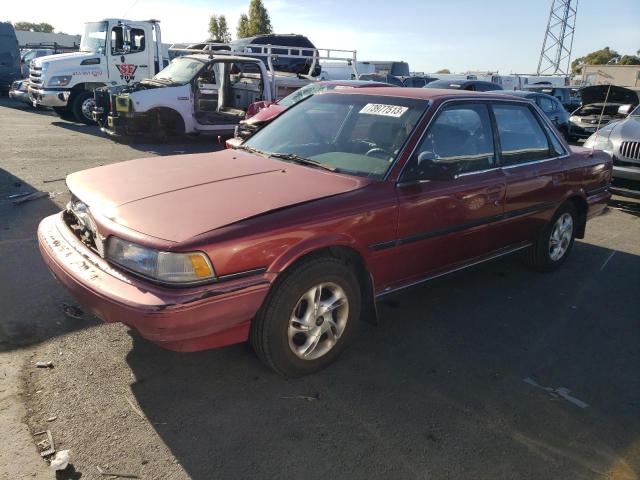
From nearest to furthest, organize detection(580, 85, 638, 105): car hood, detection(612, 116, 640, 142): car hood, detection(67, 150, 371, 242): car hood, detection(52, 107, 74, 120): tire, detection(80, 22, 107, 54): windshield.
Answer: detection(67, 150, 371, 242): car hood
detection(612, 116, 640, 142): car hood
detection(580, 85, 638, 105): car hood
detection(80, 22, 107, 54): windshield
detection(52, 107, 74, 120): tire

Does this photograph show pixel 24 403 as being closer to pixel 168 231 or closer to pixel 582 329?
pixel 168 231

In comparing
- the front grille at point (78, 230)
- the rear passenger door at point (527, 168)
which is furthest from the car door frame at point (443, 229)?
the front grille at point (78, 230)

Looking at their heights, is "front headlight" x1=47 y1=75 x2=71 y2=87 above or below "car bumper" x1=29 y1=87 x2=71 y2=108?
above

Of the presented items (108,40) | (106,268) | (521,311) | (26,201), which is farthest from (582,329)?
(108,40)

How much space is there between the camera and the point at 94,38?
13344 mm

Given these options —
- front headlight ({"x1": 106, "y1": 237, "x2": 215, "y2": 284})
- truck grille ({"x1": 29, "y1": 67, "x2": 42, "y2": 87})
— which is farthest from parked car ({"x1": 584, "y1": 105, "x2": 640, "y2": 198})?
truck grille ({"x1": 29, "y1": 67, "x2": 42, "y2": 87})

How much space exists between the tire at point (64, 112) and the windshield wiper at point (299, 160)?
39.3 ft

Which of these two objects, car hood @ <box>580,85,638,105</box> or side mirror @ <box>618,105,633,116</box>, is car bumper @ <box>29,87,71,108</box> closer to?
car hood @ <box>580,85,638,105</box>

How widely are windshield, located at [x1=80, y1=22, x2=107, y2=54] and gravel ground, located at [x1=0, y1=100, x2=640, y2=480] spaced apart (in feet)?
35.1

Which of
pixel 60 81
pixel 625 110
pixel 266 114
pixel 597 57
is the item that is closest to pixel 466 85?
pixel 625 110

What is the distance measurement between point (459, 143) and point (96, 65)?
472 inches

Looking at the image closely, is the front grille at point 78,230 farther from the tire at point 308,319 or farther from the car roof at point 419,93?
the car roof at point 419,93

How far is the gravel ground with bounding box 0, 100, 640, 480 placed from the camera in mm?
2400

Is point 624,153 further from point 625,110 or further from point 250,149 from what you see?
point 250,149
